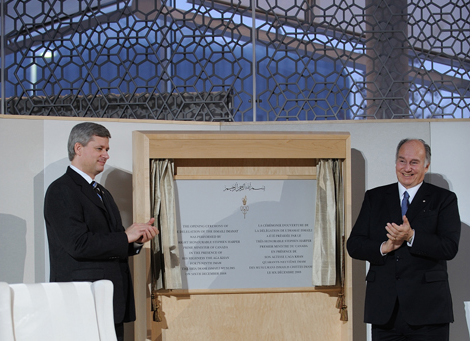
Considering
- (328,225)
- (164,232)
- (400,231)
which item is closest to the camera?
(400,231)

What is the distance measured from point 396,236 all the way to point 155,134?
1.58 meters

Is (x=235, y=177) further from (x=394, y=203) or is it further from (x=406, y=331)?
(x=406, y=331)

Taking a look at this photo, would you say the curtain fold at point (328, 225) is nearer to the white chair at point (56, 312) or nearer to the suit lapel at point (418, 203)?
the suit lapel at point (418, 203)

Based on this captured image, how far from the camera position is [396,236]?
318 cm

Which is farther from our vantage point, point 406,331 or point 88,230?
point 406,331

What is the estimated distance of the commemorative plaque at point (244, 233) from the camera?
3797 millimetres

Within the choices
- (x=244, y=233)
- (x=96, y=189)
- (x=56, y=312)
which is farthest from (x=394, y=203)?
(x=56, y=312)

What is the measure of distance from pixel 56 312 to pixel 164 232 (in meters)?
1.43

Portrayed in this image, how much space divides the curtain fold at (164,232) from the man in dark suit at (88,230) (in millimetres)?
324

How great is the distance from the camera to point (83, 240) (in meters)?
3.03

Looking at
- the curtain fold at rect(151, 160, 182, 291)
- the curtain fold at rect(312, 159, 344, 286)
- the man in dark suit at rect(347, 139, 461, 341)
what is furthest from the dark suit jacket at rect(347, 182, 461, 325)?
the curtain fold at rect(151, 160, 182, 291)

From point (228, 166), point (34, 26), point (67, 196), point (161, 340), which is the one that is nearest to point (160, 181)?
point (228, 166)

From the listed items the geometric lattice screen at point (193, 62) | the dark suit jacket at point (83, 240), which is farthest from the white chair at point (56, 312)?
the geometric lattice screen at point (193, 62)

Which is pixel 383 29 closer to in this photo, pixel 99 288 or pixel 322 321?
pixel 322 321
